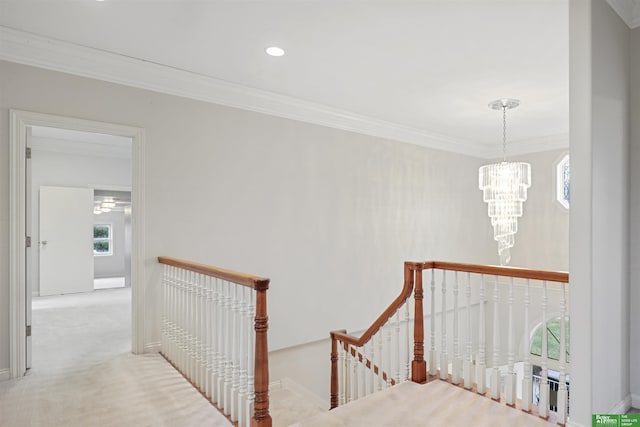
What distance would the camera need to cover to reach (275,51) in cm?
339

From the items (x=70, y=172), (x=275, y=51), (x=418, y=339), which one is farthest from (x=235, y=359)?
(x=70, y=172)

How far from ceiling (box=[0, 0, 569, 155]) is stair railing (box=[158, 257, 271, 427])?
6.09 feet

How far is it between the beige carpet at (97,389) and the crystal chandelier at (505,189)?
387 cm

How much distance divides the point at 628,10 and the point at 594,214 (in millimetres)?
1468

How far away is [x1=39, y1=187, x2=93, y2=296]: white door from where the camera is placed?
6.66 meters

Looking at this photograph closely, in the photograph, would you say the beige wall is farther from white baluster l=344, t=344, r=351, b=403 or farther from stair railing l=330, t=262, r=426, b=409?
white baluster l=344, t=344, r=351, b=403

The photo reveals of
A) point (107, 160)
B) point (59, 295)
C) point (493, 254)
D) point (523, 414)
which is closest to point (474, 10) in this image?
point (523, 414)

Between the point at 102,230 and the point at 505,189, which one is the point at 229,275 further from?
the point at 102,230

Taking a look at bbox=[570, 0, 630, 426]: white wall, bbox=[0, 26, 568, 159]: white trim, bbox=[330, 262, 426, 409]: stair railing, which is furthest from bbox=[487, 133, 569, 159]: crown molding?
bbox=[570, 0, 630, 426]: white wall

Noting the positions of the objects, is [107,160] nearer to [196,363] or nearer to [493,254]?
[196,363]

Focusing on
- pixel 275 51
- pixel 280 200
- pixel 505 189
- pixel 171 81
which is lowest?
pixel 280 200

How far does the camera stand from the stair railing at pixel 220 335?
7.43 feet

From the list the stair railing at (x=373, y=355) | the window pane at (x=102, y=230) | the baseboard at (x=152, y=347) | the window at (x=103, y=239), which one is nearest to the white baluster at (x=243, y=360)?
the stair railing at (x=373, y=355)

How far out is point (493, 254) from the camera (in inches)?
293
